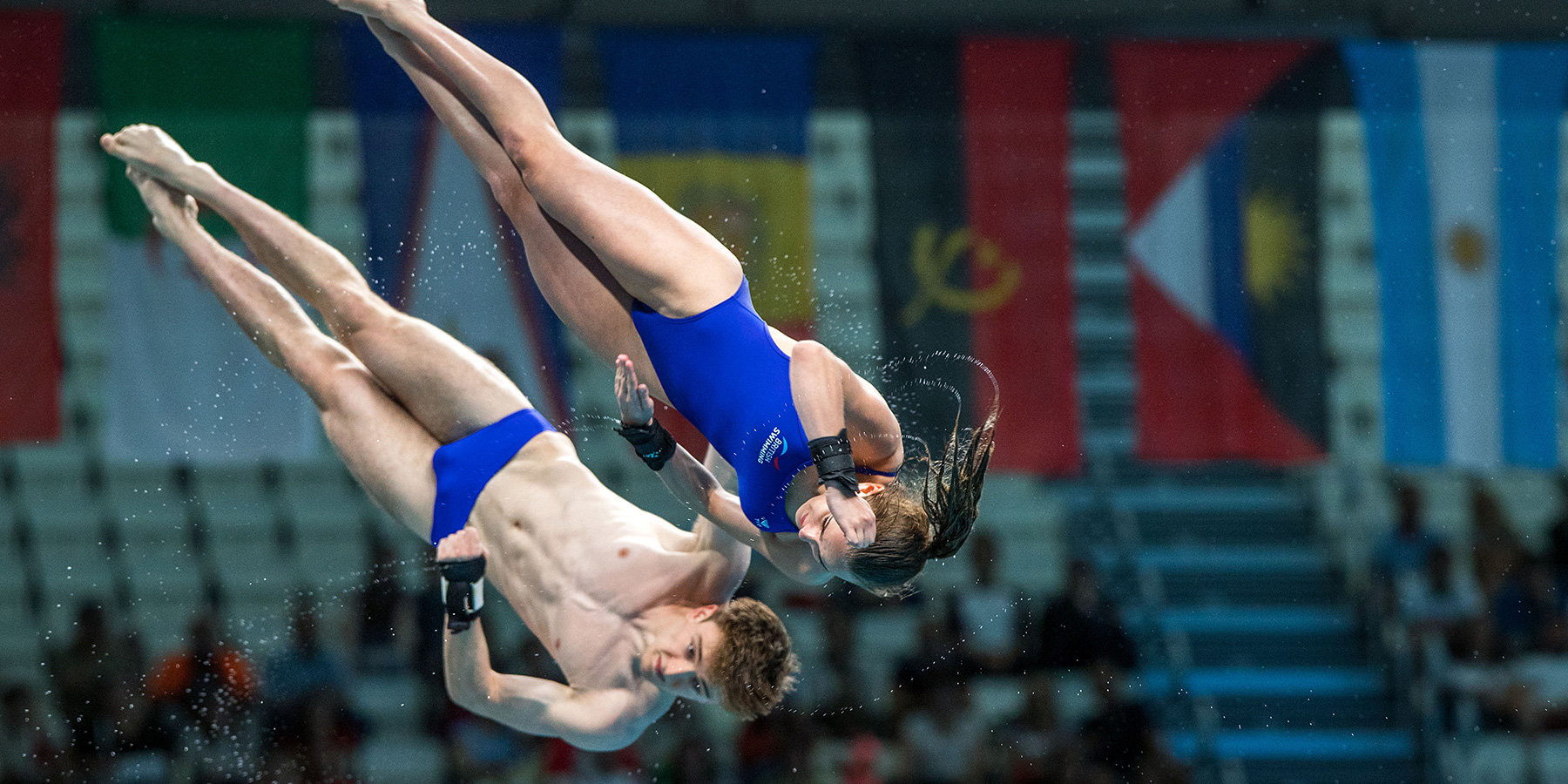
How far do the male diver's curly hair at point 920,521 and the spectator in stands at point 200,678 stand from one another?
4160 millimetres

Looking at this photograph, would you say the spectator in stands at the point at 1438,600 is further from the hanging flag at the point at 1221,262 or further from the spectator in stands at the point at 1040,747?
the spectator in stands at the point at 1040,747

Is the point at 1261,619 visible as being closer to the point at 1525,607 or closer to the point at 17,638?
the point at 1525,607

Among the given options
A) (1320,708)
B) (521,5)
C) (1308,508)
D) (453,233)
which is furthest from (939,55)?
(1320,708)

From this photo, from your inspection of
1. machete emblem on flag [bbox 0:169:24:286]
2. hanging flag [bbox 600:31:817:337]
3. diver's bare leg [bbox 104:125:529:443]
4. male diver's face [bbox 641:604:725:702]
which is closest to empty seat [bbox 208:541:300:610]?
machete emblem on flag [bbox 0:169:24:286]

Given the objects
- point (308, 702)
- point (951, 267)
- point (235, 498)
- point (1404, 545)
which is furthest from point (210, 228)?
point (1404, 545)

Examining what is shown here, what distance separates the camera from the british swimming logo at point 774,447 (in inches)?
144

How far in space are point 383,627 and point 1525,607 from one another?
6.05 m

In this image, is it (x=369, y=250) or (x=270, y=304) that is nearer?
(x=270, y=304)

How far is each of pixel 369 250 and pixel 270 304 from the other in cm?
272

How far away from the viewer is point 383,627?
22.7ft

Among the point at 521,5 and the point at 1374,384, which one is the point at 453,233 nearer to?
the point at 521,5

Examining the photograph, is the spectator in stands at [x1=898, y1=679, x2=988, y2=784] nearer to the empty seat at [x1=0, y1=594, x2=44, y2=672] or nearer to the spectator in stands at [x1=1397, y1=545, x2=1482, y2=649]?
the spectator in stands at [x1=1397, y1=545, x2=1482, y2=649]

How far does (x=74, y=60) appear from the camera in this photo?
7250 mm

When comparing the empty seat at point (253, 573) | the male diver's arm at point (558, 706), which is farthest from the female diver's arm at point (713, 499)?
the empty seat at point (253, 573)
